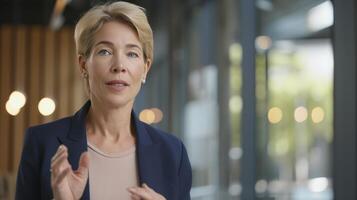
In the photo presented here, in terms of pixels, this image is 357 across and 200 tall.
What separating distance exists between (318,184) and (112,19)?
3.25 m

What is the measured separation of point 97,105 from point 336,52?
6.75 ft

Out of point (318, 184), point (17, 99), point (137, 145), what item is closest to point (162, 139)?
point (137, 145)

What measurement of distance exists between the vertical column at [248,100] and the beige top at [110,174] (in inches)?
149

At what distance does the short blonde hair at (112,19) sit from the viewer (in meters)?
1.25

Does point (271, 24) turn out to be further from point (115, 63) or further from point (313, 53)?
point (115, 63)

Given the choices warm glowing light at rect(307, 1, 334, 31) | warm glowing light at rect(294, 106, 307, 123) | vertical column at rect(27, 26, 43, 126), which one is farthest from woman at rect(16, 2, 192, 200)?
vertical column at rect(27, 26, 43, 126)

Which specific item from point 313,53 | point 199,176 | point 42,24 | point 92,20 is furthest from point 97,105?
point 42,24

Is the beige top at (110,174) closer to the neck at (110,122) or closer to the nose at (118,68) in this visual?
the neck at (110,122)

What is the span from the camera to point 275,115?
A: 507 centimetres

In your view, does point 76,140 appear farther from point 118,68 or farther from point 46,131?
point 118,68

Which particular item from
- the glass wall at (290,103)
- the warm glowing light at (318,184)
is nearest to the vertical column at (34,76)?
the glass wall at (290,103)

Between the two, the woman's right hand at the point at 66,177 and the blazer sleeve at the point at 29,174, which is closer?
the woman's right hand at the point at 66,177

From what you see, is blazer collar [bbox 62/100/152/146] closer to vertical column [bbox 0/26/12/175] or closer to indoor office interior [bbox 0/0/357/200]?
indoor office interior [bbox 0/0/357/200]

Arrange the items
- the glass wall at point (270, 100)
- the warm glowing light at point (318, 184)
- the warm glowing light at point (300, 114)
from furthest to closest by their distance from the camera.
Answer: the warm glowing light at point (300, 114), the glass wall at point (270, 100), the warm glowing light at point (318, 184)
